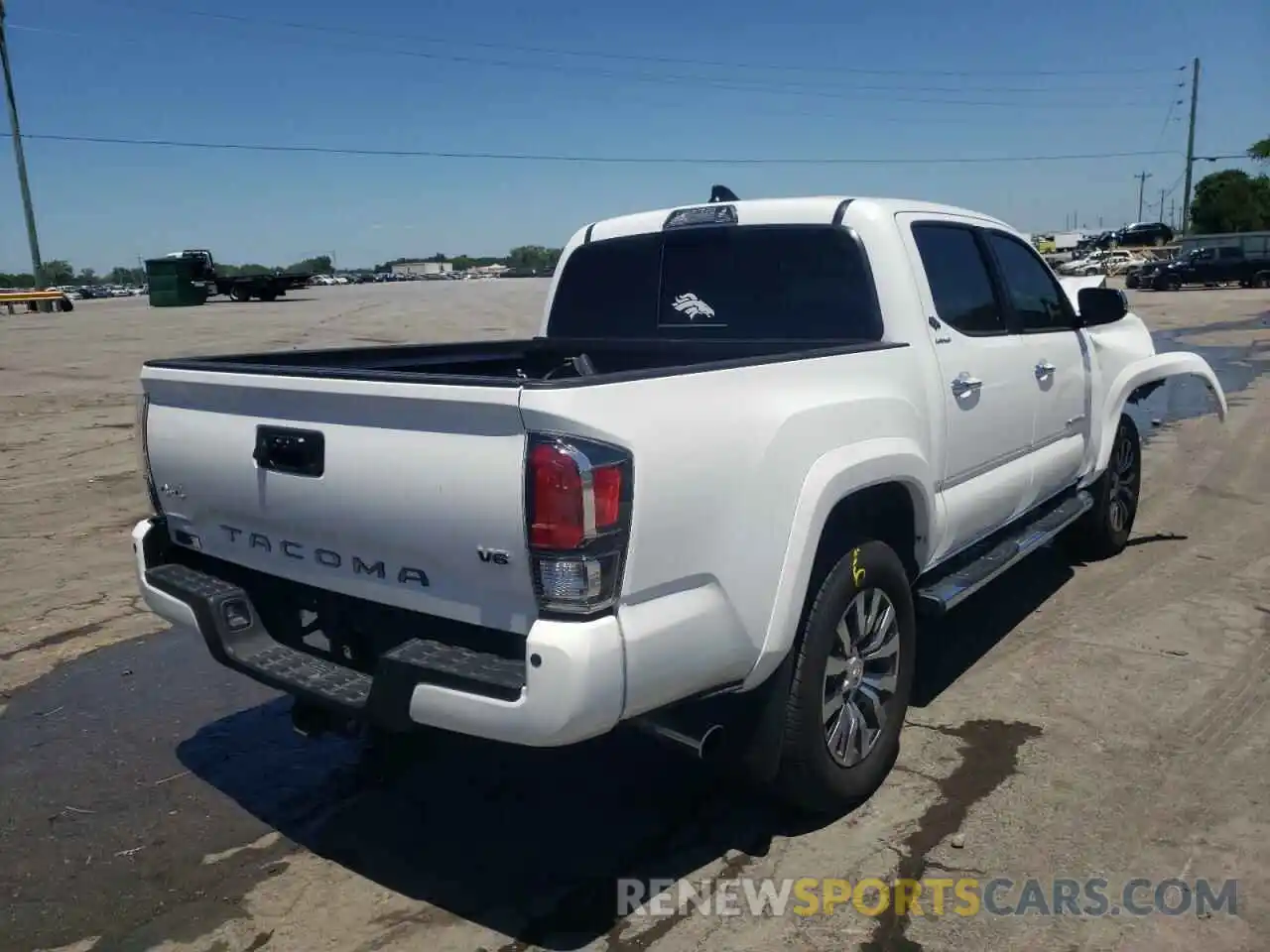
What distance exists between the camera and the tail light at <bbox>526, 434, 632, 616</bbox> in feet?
8.21

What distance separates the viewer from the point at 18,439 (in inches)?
447

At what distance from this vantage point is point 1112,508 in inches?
250

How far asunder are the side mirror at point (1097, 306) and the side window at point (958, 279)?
3.33 feet

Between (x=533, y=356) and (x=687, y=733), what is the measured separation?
2.47m

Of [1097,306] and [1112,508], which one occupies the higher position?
[1097,306]

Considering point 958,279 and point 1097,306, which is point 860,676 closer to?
point 958,279

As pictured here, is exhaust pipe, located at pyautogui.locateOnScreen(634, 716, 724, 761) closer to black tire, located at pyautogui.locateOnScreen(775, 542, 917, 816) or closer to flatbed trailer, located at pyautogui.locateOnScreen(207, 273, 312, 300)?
black tire, located at pyautogui.locateOnScreen(775, 542, 917, 816)

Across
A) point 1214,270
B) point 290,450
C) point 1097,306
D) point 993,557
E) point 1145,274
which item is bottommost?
point 1145,274

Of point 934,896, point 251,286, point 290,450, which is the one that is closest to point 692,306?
point 290,450

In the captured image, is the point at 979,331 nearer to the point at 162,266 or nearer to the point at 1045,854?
the point at 1045,854

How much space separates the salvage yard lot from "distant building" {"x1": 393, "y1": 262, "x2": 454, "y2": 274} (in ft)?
442

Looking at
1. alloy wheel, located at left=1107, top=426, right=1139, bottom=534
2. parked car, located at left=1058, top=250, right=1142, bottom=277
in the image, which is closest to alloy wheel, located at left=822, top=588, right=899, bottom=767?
alloy wheel, located at left=1107, top=426, right=1139, bottom=534

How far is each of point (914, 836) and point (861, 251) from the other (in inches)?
83.4

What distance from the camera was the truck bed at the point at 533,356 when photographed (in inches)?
146
